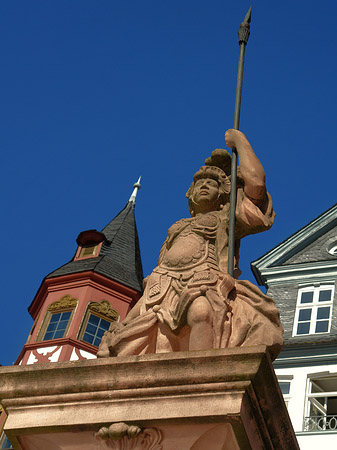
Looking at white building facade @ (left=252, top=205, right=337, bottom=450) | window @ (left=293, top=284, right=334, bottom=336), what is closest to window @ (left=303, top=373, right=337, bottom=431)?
white building facade @ (left=252, top=205, right=337, bottom=450)

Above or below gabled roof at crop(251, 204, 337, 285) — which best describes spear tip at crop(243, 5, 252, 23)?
below

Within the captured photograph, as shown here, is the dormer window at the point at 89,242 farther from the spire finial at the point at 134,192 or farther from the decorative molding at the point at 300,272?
the decorative molding at the point at 300,272

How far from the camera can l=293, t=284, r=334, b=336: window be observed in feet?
71.5

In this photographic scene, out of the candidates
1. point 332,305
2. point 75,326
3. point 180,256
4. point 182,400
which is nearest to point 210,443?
point 182,400

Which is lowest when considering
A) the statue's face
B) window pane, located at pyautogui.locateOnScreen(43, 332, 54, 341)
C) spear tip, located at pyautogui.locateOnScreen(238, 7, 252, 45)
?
the statue's face

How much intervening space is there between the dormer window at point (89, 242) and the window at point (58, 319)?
3259mm

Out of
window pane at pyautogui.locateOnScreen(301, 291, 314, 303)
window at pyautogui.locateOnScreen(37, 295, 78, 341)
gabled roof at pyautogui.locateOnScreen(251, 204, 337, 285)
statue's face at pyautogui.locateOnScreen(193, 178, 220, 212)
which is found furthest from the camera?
window at pyautogui.locateOnScreen(37, 295, 78, 341)

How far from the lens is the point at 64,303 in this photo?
29.3m

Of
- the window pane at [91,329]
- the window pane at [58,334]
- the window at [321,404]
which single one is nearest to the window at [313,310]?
the window at [321,404]

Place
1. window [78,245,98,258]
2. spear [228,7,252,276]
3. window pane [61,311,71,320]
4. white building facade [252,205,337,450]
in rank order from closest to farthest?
spear [228,7,252,276], white building facade [252,205,337,450], window pane [61,311,71,320], window [78,245,98,258]

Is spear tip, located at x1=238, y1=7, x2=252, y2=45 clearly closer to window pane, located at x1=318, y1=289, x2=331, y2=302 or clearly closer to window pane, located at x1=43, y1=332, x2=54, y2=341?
window pane, located at x1=318, y1=289, x2=331, y2=302

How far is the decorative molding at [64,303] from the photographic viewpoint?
29.1m

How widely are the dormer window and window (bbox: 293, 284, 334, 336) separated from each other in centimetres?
1116

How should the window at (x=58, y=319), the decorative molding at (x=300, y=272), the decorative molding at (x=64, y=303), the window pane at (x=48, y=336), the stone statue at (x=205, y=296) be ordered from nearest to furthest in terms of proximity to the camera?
1. the stone statue at (x=205, y=296)
2. the decorative molding at (x=300, y=272)
3. the window pane at (x=48, y=336)
4. the window at (x=58, y=319)
5. the decorative molding at (x=64, y=303)
